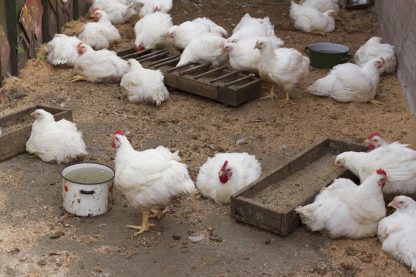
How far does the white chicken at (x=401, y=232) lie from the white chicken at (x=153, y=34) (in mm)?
5073

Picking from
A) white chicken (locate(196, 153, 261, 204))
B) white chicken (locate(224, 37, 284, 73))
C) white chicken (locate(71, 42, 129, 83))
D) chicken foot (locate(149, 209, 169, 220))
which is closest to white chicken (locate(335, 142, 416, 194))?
white chicken (locate(196, 153, 261, 204))

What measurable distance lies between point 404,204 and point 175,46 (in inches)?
201

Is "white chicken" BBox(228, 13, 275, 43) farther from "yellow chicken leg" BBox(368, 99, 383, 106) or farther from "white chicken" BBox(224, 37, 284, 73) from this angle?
"yellow chicken leg" BBox(368, 99, 383, 106)

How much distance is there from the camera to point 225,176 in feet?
17.6

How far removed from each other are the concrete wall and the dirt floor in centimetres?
19

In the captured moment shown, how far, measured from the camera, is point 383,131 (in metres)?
7.09

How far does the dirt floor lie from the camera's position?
465cm

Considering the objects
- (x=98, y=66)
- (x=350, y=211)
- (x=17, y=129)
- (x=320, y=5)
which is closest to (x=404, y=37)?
(x=320, y=5)

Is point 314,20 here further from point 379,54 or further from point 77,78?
point 77,78

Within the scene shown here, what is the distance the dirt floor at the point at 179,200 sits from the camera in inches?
183

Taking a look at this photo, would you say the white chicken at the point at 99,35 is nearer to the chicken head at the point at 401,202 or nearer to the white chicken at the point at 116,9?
the white chicken at the point at 116,9

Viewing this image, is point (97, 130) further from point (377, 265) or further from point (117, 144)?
point (377, 265)

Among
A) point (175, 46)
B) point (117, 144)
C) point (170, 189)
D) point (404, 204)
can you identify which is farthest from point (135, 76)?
point (404, 204)

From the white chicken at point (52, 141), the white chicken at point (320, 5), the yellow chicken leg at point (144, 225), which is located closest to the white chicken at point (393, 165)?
the yellow chicken leg at point (144, 225)
